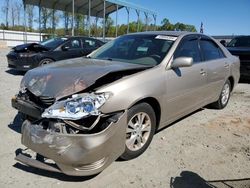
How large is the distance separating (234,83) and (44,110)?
16.4 ft

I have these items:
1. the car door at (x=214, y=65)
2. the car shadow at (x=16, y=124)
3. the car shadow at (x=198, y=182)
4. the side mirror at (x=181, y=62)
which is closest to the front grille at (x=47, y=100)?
the car shadow at (x=16, y=124)

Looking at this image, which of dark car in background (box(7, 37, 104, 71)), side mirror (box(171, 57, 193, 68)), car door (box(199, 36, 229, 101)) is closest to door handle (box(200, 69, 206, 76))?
car door (box(199, 36, 229, 101))

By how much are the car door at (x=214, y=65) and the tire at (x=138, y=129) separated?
2031 mm

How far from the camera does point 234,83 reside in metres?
6.95

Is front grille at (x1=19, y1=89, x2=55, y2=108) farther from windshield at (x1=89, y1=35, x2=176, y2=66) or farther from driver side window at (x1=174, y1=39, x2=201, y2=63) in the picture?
driver side window at (x1=174, y1=39, x2=201, y2=63)

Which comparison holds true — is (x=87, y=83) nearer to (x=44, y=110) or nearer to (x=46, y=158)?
(x=44, y=110)

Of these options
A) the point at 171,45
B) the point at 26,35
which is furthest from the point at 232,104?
the point at 26,35

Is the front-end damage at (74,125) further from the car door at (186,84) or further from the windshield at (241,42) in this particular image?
the windshield at (241,42)

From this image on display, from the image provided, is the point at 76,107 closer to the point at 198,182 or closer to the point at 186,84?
the point at 198,182

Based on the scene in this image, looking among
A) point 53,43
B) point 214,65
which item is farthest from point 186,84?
point 53,43

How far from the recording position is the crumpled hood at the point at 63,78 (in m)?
3.38

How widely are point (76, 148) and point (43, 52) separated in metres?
8.13

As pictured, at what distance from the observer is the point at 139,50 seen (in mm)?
4773

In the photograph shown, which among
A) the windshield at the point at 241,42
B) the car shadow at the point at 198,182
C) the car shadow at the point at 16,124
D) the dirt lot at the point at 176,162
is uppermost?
the windshield at the point at 241,42
